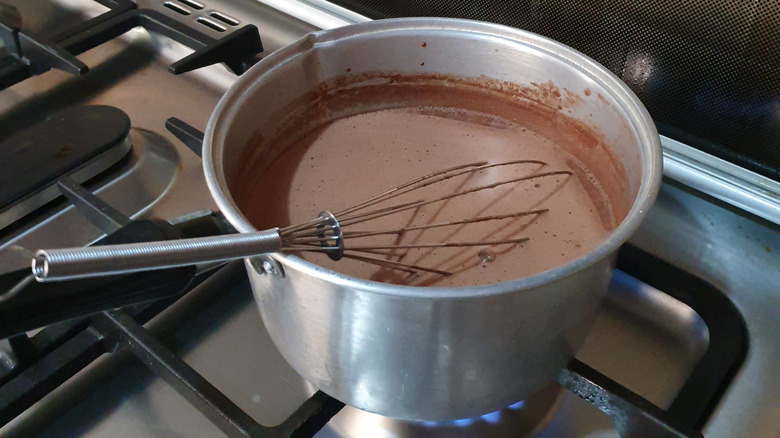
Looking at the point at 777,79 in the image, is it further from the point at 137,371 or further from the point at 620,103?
the point at 137,371

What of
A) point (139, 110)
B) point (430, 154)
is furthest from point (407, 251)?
point (139, 110)

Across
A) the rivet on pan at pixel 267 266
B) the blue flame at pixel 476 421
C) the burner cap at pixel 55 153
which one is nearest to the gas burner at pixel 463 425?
the blue flame at pixel 476 421

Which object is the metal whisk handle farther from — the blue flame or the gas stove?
the blue flame

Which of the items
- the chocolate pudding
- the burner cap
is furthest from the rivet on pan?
the burner cap

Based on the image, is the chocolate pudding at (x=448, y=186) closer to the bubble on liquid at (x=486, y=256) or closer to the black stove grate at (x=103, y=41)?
the bubble on liquid at (x=486, y=256)

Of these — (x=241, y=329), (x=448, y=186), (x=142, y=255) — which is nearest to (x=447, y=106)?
(x=448, y=186)

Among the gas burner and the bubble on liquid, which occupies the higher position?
the bubble on liquid

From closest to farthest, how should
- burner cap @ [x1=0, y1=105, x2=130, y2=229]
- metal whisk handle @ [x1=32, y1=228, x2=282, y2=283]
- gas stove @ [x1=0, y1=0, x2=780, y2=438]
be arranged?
metal whisk handle @ [x1=32, y1=228, x2=282, y2=283] < gas stove @ [x1=0, y1=0, x2=780, y2=438] < burner cap @ [x1=0, y1=105, x2=130, y2=229]
